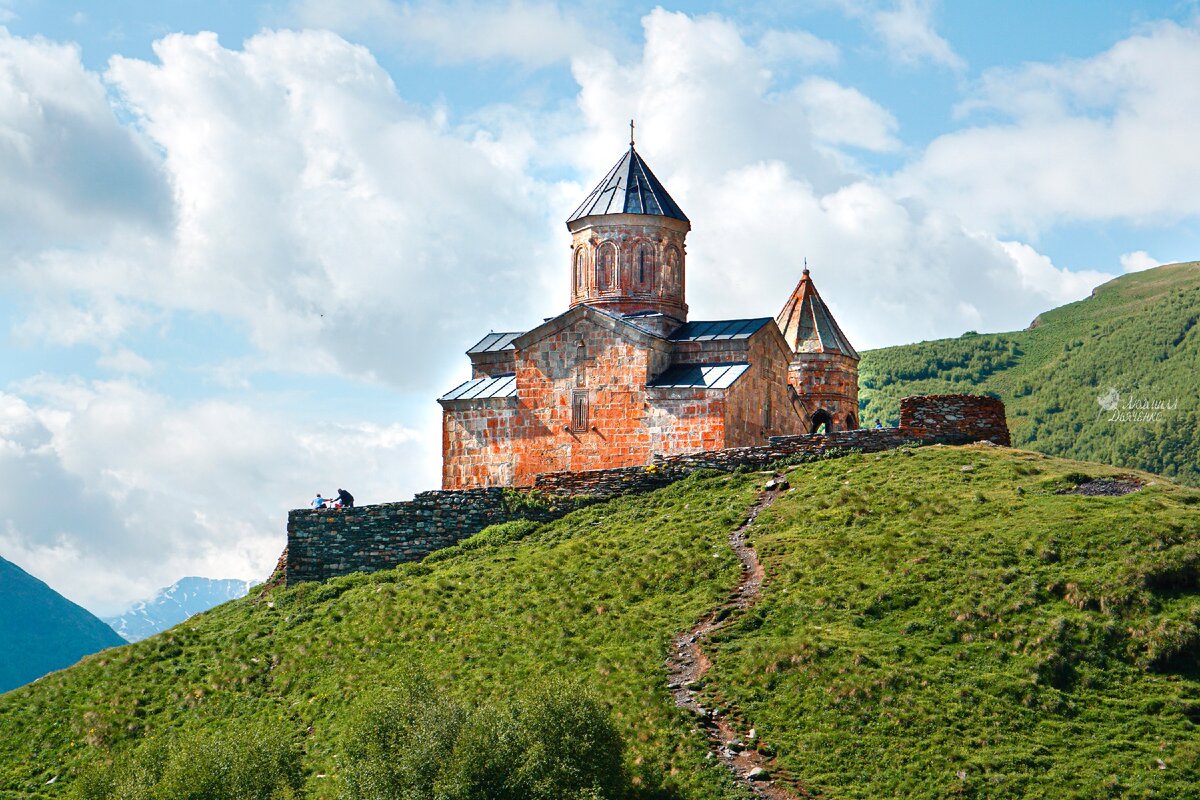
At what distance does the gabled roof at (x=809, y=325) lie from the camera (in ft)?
115

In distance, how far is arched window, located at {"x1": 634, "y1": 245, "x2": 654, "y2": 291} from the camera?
3291 cm

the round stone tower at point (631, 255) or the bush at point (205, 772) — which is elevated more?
the round stone tower at point (631, 255)

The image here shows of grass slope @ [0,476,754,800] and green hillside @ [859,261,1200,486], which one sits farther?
green hillside @ [859,261,1200,486]

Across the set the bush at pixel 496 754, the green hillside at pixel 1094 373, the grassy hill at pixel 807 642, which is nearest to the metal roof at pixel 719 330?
the grassy hill at pixel 807 642

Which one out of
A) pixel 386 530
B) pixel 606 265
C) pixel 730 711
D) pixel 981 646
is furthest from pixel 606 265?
pixel 981 646

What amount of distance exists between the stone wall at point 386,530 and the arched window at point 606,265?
6389mm

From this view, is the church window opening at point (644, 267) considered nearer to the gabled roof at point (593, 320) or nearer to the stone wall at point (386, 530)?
the gabled roof at point (593, 320)

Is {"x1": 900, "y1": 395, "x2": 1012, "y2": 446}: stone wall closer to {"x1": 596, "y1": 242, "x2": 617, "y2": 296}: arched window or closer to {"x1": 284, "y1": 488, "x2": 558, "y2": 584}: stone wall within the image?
{"x1": 284, "y1": 488, "x2": 558, "y2": 584}: stone wall

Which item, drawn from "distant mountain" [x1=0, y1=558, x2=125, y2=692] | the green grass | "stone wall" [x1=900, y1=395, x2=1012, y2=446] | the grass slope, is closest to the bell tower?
the grass slope

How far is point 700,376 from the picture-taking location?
1202 inches

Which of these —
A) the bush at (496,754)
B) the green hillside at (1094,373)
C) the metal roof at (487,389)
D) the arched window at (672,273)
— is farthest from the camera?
the green hillside at (1094,373)

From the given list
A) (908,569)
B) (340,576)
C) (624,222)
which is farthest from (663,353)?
(908,569)

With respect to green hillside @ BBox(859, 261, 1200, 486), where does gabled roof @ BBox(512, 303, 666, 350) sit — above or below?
below

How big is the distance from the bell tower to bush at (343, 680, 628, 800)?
15.1 meters
